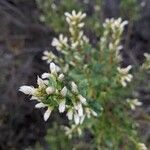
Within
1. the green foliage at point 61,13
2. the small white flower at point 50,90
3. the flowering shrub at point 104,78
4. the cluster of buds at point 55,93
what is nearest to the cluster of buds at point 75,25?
the flowering shrub at point 104,78

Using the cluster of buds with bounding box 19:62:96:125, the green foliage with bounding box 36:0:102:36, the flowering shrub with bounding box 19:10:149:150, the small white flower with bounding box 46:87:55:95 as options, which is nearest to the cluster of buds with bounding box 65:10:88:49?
the flowering shrub with bounding box 19:10:149:150

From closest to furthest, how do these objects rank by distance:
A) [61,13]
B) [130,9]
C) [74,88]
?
[74,88]
[130,9]
[61,13]

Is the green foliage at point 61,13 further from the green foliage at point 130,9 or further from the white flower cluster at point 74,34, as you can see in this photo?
the white flower cluster at point 74,34

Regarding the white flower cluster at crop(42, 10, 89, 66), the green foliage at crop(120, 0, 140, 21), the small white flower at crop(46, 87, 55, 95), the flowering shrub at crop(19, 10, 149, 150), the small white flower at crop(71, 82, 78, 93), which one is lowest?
the small white flower at crop(46, 87, 55, 95)

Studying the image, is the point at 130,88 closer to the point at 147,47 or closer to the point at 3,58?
the point at 3,58

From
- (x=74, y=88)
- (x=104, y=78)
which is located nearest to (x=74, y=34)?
(x=104, y=78)

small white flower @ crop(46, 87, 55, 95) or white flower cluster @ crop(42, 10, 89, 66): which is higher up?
white flower cluster @ crop(42, 10, 89, 66)

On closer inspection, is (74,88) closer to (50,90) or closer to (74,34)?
(50,90)

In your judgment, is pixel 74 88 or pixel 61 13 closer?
pixel 74 88

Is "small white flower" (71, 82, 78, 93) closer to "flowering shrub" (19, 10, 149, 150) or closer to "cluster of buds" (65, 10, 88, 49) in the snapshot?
"flowering shrub" (19, 10, 149, 150)
